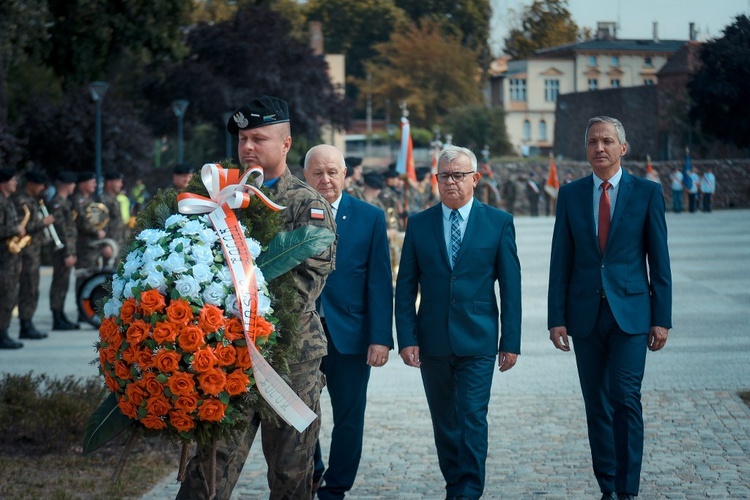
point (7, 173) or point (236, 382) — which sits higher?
point (7, 173)

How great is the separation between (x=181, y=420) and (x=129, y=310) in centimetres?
46

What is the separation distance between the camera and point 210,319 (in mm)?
4789

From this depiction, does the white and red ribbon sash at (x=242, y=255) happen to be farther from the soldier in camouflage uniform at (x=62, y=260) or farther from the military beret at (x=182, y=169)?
the soldier in camouflage uniform at (x=62, y=260)

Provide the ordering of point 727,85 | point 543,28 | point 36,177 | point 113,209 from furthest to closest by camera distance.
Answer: point 113,209 → point 36,177 → point 543,28 → point 727,85

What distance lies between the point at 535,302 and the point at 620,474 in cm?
1239

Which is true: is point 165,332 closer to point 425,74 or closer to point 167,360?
point 167,360

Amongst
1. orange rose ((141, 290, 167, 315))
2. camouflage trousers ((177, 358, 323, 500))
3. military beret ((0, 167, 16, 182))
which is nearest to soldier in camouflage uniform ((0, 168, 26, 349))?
military beret ((0, 167, 16, 182))

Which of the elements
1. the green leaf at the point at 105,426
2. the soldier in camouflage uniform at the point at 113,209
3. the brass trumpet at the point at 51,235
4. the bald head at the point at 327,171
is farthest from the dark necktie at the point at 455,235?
the soldier in camouflage uniform at the point at 113,209

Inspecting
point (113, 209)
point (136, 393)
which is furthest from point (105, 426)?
point (113, 209)

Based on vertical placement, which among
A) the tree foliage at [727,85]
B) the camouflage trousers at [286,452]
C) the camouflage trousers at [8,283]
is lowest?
the camouflage trousers at [8,283]

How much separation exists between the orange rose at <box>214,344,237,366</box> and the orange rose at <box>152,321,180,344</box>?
169mm

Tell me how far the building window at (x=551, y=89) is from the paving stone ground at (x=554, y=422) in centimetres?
536

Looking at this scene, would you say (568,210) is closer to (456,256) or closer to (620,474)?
(456,256)

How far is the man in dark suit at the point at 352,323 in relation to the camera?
6852mm
